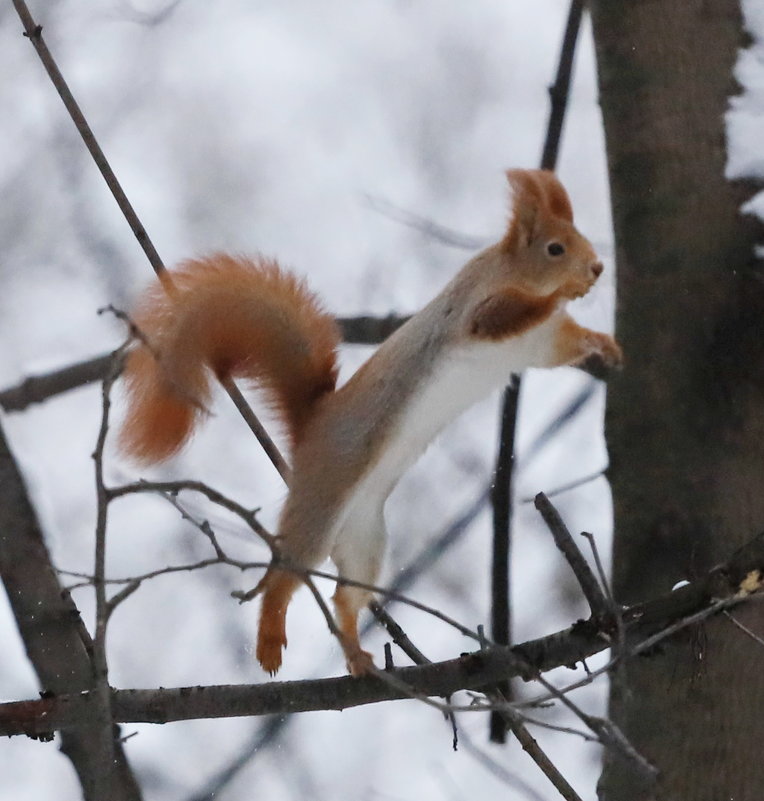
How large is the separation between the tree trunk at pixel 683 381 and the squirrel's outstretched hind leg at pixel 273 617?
0.40m

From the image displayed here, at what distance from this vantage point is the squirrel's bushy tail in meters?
1.41

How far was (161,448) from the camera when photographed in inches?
55.7

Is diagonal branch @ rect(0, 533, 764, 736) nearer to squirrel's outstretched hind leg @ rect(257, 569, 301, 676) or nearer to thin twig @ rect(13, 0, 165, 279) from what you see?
squirrel's outstretched hind leg @ rect(257, 569, 301, 676)

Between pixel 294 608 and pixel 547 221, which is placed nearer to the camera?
pixel 547 221

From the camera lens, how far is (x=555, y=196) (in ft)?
5.08

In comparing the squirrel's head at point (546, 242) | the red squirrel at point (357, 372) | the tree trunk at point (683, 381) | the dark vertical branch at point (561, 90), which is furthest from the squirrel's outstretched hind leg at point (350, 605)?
the dark vertical branch at point (561, 90)

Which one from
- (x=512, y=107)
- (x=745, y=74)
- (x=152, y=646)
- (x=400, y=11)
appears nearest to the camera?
(x=745, y=74)

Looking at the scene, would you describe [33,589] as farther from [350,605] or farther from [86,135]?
[86,135]

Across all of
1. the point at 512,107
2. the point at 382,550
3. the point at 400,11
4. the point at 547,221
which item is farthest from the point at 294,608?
the point at 400,11

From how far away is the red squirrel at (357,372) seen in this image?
1.43m

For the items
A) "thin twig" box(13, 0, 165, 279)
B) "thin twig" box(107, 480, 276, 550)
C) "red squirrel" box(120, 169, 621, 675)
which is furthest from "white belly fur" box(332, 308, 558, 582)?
"thin twig" box(107, 480, 276, 550)

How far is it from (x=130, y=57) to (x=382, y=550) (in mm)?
3207

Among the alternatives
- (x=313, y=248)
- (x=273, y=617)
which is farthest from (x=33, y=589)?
(x=313, y=248)

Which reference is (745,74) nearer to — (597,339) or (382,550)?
(597,339)
